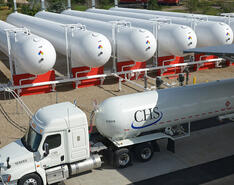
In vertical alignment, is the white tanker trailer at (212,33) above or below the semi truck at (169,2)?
below

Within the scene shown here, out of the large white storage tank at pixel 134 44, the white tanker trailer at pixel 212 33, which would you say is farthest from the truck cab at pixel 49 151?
the white tanker trailer at pixel 212 33

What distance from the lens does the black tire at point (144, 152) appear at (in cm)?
1029

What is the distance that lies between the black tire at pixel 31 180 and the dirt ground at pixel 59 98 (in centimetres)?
360

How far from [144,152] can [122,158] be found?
0.76 m

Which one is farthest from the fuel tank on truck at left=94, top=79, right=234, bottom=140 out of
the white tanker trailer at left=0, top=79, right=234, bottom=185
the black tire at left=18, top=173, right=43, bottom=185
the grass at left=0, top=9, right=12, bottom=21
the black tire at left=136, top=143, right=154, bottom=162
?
the grass at left=0, top=9, right=12, bottom=21

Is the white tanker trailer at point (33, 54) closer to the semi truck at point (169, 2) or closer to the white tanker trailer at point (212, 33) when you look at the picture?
the white tanker trailer at point (212, 33)

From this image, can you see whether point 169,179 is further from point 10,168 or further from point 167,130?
point 10,168

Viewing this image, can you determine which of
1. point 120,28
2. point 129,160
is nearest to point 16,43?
point 120,28

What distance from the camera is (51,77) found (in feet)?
57.3

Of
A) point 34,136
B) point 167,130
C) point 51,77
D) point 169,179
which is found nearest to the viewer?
point 34,136

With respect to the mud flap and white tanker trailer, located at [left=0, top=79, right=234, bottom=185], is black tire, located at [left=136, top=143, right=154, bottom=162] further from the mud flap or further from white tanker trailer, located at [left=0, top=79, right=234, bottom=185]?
the mud flap

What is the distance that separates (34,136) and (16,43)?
8481 millimetres

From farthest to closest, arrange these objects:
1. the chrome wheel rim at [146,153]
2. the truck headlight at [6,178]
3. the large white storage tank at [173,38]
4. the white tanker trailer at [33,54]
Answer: the large white storage tank at [173,38]
the white tanker trailer at [33,54]
the chrome wheel rim at [146,153]
the truck headlight at [6,178]

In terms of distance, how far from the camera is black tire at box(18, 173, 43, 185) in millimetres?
8469
